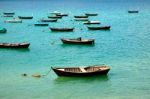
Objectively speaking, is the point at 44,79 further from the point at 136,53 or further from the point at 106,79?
the point at 136,53

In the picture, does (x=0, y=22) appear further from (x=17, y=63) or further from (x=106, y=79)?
(x=106, y=79)

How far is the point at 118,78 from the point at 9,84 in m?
9.60

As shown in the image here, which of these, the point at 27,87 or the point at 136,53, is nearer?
the point at 27,87

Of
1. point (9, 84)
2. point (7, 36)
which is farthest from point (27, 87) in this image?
point (7, 36)

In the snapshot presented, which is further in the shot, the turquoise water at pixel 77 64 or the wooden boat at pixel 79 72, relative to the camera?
the wooden boat at pixel 79 72

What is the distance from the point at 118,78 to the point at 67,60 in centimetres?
967

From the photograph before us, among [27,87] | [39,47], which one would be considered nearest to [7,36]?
[39,47]

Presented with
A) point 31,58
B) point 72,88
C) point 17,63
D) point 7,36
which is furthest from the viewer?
point 7,36

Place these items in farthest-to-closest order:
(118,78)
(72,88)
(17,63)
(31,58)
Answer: (31,58) → (17,63) → (118,78) → (72,88)

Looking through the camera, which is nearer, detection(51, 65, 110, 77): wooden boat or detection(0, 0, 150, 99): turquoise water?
detection(0, 0, 150, 99): turquoise water

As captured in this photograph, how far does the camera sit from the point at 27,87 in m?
36.1

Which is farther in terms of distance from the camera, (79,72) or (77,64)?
(77,64)

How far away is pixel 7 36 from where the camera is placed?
6806cm

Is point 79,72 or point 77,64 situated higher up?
point 79,72
